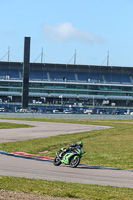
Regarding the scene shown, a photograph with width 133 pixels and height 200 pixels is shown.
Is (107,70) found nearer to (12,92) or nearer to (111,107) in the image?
(111,107)

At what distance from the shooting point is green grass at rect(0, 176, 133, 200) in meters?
12.7

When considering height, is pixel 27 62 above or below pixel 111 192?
above

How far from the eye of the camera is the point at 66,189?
1348cm

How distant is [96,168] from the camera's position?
20.2 metres

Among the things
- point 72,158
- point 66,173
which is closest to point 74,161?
point 72,158

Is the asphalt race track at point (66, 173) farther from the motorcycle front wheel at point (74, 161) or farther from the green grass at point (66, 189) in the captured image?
the green grass at point (66, 189)

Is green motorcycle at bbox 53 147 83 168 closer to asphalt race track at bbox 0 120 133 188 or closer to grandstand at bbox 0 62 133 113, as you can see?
asphalt race track at bbox 0 120 133 188

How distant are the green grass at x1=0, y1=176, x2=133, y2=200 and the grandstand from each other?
13899cm

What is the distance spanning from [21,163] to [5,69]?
5602 inches

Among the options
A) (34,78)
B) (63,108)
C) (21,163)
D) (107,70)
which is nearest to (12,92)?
(34,78)

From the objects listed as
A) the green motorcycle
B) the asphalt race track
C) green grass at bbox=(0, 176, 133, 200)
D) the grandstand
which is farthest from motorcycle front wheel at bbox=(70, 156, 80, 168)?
the grandstand

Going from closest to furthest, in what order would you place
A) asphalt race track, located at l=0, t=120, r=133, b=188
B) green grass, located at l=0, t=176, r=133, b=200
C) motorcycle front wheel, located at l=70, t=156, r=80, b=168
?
1. green grass, located at l=0, t=176, r=133, b=200
2. asphalt race track, located at l=0, t=120, r=133, b=188
3. motorcycle front wheel, located at l=70, t=156, r=80, b=168

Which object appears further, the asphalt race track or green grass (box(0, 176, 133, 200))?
the asphalt race track

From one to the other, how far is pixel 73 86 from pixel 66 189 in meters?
Answer: 145
